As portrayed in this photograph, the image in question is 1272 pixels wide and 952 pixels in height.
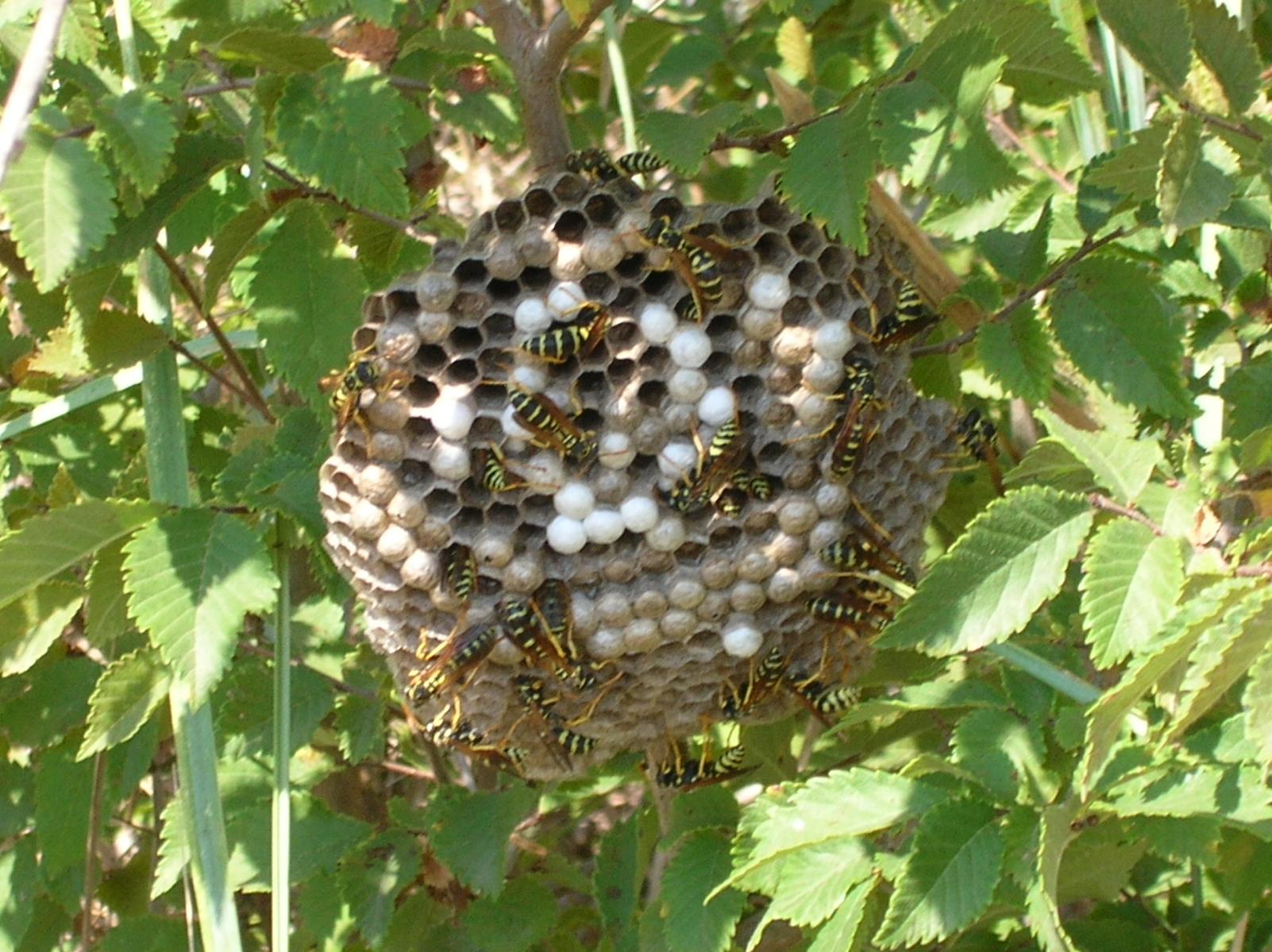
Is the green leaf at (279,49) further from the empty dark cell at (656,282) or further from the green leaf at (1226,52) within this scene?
the green leaf at (1226,52)

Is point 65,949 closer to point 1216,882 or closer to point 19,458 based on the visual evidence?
point 19,458

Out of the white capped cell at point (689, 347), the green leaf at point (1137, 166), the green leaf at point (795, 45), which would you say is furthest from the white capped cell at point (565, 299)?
the green leaf at point (795, 45)

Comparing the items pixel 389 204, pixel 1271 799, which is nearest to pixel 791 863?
pixel 1271 799

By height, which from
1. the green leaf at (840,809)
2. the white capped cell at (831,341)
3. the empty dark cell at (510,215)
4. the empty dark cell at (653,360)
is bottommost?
the green leaf at (840,809)

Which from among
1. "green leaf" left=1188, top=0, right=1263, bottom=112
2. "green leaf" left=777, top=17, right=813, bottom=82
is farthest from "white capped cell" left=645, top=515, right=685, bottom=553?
"green leaf" left=777, top=17, right=813, bottom=82

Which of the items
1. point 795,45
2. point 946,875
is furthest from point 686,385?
point 795,45

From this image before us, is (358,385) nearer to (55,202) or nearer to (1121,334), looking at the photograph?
(55,202)

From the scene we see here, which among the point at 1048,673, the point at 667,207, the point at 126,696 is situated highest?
the point at 667,207
